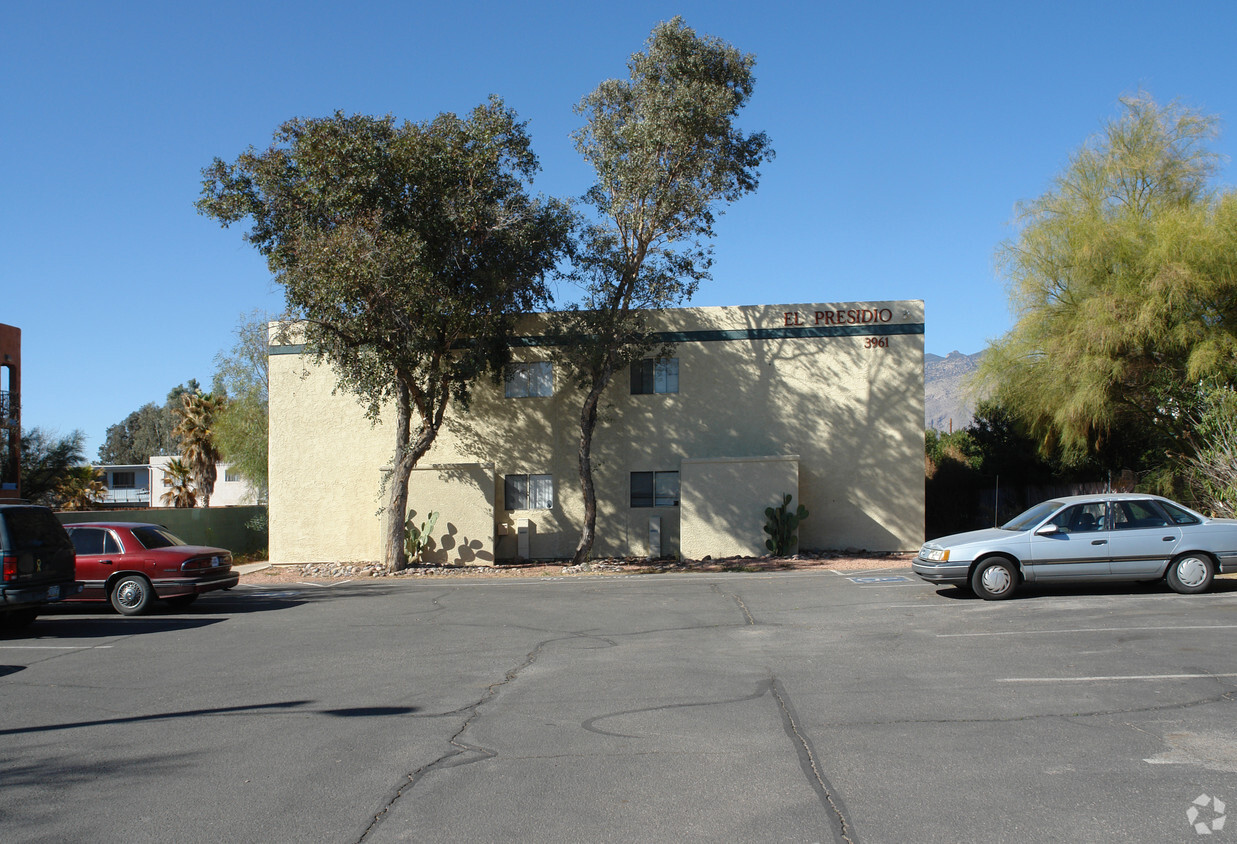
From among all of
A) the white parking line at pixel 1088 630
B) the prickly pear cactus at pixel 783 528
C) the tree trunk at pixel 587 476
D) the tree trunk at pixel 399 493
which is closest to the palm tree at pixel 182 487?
the tree trunk at pixel 399 493

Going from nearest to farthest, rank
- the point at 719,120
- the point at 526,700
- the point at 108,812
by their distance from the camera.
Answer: the point at 108,812, the point at 526,700, the point at 719,120

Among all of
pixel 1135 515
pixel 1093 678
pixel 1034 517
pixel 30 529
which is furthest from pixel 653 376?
pixel 1093 678

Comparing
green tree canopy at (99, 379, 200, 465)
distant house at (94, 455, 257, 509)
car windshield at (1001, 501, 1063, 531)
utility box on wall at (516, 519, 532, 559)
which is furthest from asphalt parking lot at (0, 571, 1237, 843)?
green tree canopy at (99, 379, 200, 465)

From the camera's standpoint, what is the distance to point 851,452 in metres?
23.6

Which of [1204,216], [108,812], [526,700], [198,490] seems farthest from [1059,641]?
[198,490]

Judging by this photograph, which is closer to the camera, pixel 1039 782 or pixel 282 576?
pixel 1039 782

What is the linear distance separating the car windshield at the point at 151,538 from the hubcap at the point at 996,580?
44.3 feet

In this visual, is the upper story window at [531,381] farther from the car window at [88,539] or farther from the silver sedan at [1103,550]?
the silver sedan at [1103,550]

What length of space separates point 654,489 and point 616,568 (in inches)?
124

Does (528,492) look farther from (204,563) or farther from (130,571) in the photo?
(130,571)

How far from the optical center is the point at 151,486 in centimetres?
5500

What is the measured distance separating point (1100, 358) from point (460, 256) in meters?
14.7

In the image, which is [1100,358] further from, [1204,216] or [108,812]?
[108,812]

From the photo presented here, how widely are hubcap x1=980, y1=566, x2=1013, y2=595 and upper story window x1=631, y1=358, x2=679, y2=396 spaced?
39.8 ft
